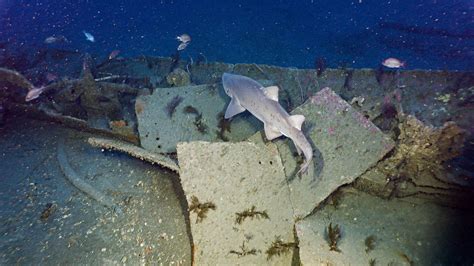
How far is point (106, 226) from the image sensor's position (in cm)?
454

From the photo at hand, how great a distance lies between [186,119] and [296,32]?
12244 millimetres

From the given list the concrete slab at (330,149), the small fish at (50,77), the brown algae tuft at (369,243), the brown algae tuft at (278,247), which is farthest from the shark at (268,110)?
the small fish at (50,77)

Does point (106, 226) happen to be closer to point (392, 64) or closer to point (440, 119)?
point (440, 119)

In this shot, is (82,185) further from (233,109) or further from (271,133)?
(271,133)

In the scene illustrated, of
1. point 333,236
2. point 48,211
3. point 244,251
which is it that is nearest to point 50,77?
point 48,211

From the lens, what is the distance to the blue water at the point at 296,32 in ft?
42.7

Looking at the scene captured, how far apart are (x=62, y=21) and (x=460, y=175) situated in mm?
31519

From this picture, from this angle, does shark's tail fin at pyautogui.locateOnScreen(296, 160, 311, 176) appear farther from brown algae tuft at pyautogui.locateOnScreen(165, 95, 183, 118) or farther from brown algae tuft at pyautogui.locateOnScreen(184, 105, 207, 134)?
brown algae tuft at pyautogui.locateOnScreen(165, 95, 183, 118)

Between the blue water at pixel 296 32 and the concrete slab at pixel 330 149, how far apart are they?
237 inches

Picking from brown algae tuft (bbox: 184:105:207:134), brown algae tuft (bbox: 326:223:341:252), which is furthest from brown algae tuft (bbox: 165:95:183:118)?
brown algae tuft (bbox: 326:223:341:252)

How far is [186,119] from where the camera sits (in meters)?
5.67

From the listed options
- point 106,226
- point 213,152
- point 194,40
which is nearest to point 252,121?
point 213,152

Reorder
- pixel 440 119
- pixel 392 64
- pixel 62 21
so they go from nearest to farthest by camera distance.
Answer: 1. pixel 440 119
2. pixel 392 64
3. pixel 62 21

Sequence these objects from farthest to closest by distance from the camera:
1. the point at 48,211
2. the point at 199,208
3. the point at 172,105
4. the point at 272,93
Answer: the point at 172,105
the point at 272,93
the point at 48,211
the point at 199,208
